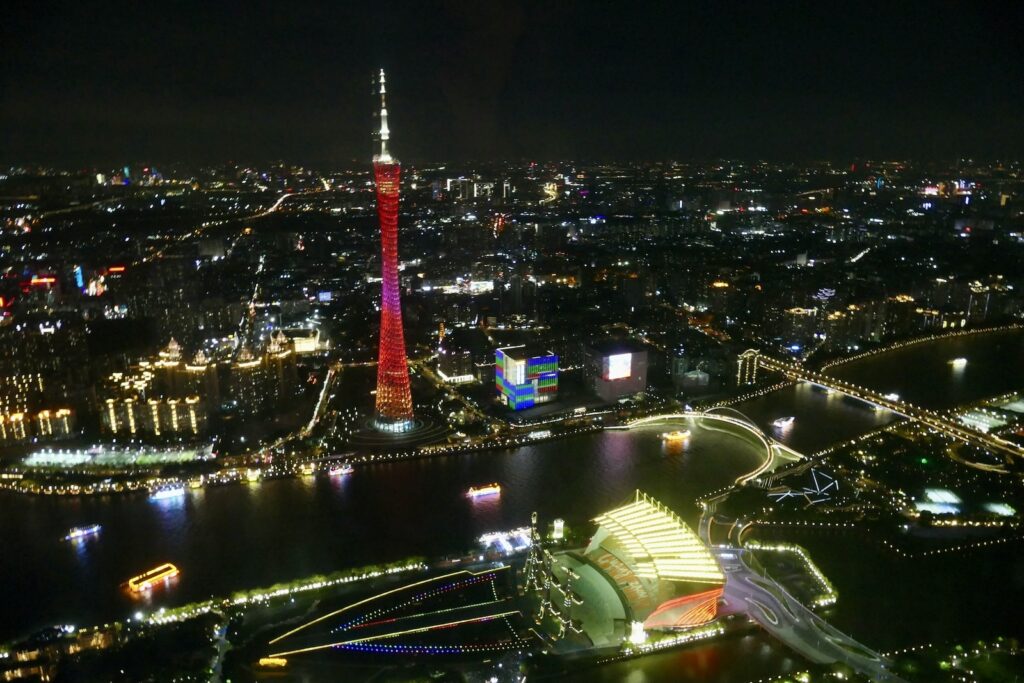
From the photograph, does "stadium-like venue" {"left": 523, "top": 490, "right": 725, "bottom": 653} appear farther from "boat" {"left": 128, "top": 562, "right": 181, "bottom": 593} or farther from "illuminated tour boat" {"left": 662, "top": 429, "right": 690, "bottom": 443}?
"boat" {"left": 128, "top": 562, "right": 181, "bottom": 593}

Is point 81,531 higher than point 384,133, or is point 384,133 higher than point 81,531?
point 384,133

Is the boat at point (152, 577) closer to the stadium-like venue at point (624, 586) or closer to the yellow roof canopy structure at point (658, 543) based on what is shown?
the stadium-like venue at point (624, 586)

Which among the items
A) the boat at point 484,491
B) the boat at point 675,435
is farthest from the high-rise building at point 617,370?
the boat at point 484,491

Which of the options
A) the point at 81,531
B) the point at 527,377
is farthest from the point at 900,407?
the point at 81,531

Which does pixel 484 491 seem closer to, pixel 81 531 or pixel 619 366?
pixel 619 366

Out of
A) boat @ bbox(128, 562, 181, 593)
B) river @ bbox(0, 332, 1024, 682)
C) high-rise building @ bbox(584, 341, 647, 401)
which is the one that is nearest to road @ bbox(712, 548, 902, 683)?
river @ bbox(0, 332, 1024, 682)
